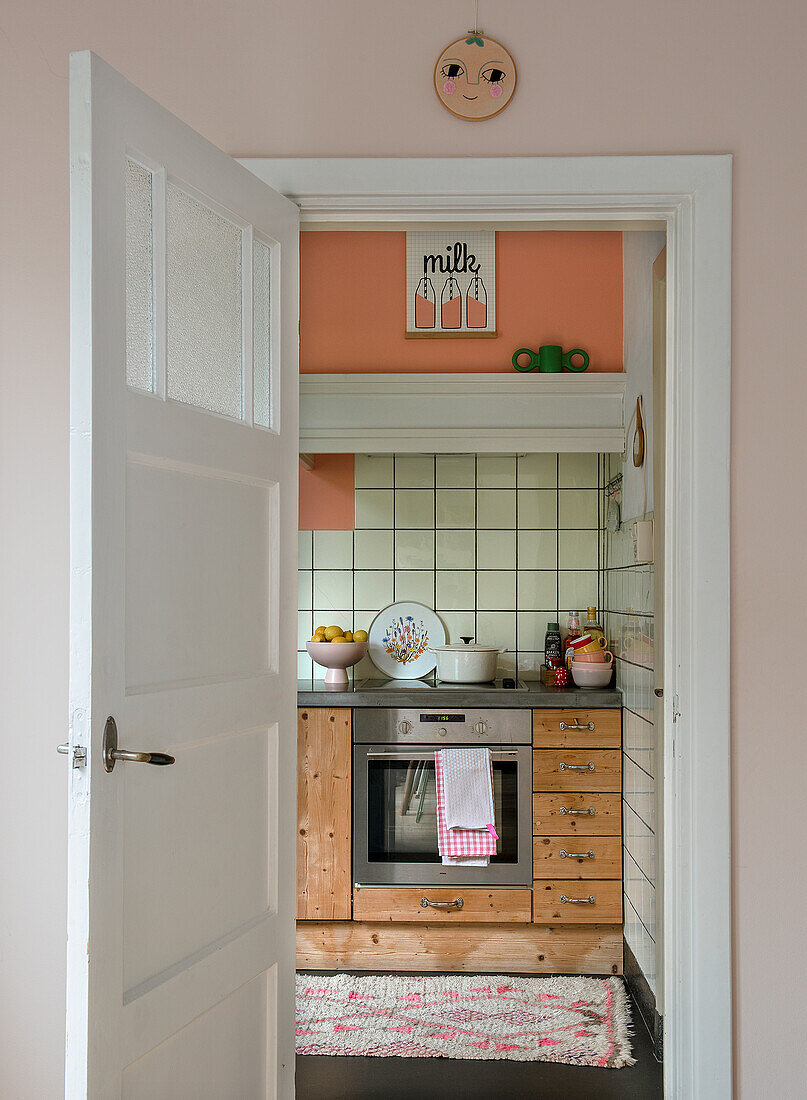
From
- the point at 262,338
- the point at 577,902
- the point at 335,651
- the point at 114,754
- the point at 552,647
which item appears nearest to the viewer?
the point at 114,754

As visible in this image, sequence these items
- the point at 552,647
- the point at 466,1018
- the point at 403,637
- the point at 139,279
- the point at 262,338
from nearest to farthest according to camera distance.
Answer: the point at 139,279
the point at 262,338
the point at 466,1018
the point at 552,647
the point at 403,637

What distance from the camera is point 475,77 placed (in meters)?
1.82

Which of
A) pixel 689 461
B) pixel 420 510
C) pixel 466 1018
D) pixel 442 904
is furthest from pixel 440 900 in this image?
pixel 689 461

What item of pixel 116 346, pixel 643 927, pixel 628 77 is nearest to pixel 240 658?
pixel 116 346

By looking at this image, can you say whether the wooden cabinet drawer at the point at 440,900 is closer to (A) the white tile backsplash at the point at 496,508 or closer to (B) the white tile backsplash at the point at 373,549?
(B) the white tile backsplash at the point at 373,549

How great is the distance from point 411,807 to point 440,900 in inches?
13.7

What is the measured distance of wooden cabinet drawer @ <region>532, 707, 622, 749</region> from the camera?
3.41m

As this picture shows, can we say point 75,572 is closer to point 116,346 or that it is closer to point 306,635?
point 116,346

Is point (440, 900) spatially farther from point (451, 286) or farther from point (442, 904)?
point (451, 286)

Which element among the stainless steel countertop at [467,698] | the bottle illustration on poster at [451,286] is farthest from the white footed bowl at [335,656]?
the bottle illustration on poster at [451,286]

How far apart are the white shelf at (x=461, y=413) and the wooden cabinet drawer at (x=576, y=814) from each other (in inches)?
50.8

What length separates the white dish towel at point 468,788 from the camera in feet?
11.1

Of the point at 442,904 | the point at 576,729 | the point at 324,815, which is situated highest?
the point at 576,729

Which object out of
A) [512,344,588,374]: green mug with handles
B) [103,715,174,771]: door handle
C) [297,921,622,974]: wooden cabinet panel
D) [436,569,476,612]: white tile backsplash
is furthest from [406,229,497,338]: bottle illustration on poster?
[103,715,174,771]: door handle
